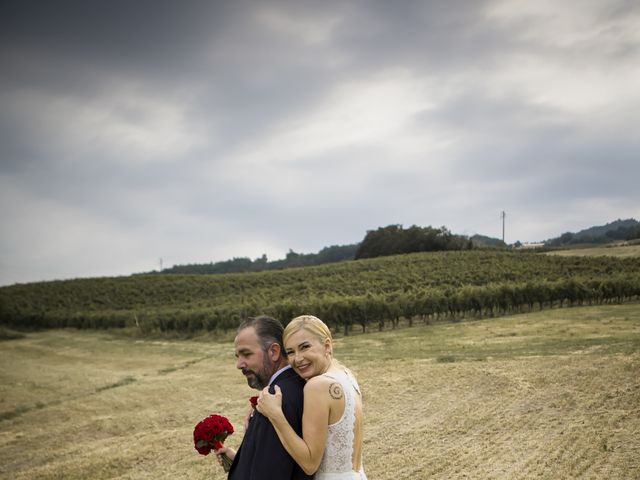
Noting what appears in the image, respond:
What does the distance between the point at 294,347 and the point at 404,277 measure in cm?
5155

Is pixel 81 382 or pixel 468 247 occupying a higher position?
pixel 468 247

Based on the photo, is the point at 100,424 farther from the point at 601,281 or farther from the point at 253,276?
the point at 253,276

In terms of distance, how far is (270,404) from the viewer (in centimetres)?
306

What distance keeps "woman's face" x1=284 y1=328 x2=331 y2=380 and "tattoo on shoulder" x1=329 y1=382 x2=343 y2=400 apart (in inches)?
6.1

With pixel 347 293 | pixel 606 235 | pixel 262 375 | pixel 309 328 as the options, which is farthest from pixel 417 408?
pixel 606 235

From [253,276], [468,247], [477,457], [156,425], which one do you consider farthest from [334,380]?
[468,247]

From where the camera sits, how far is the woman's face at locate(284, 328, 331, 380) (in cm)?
319

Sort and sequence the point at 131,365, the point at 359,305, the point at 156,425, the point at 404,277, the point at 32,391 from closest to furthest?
the point at 156,425
the point at 32,391
the point at 131,365
the point at 359,305
the point at 404,277

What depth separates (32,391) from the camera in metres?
21.1

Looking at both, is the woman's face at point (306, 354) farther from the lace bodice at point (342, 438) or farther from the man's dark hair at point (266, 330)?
the man's dark hair at point (266, 330)

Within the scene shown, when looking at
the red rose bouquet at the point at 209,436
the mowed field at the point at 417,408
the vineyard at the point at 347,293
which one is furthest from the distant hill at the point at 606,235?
the red rose bouquet at the point at 209,436

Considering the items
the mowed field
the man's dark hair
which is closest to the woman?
the man's dark hair

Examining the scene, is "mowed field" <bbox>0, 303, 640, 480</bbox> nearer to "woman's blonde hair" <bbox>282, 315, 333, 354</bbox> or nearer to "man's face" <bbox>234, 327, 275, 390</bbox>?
"man's face" <bbox>234, 327, 275, 390</bbox>

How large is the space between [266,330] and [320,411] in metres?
0.72
